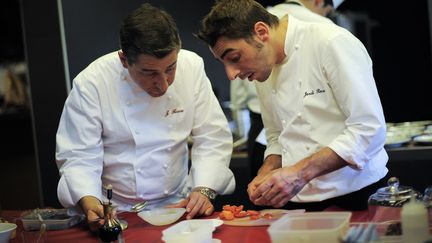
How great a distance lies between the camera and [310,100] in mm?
2105

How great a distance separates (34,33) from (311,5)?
1.87m

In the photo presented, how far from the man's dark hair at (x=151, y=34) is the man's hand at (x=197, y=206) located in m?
0.54

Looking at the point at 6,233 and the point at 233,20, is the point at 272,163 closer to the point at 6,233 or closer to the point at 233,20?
the point at 233,20

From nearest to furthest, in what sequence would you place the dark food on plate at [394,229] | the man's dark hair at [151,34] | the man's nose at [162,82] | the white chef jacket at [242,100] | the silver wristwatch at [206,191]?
1. the dark food on plate at [394,229]
2. the man's dark hair at [151,34]
3. the man's nose at [162,82]
4. the silver wristwatch at [206,191]
5. the white chef jacket at [242,100]

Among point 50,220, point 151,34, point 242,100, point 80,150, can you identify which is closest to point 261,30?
point 151,34

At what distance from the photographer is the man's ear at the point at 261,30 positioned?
2.09 m

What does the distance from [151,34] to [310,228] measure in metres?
0.94

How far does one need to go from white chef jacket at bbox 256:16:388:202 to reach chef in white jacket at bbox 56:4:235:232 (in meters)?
0.37

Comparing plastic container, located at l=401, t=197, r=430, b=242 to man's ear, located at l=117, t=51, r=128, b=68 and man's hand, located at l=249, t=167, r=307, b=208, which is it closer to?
man's hand, located at l=249, t=167, r=307, b=208

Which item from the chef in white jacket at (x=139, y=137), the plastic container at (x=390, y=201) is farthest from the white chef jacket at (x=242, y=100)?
the plastic container at (x=390, y=201)

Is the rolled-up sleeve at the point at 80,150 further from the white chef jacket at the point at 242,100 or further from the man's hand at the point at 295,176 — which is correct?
the white chef jacket at the point at 242,100

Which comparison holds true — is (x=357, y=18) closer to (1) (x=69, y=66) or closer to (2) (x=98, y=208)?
(1) (x=69, y=66)

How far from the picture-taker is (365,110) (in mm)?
1940

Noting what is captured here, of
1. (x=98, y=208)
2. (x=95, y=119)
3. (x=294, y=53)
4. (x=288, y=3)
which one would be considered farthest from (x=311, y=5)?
(x=98, y=208)
